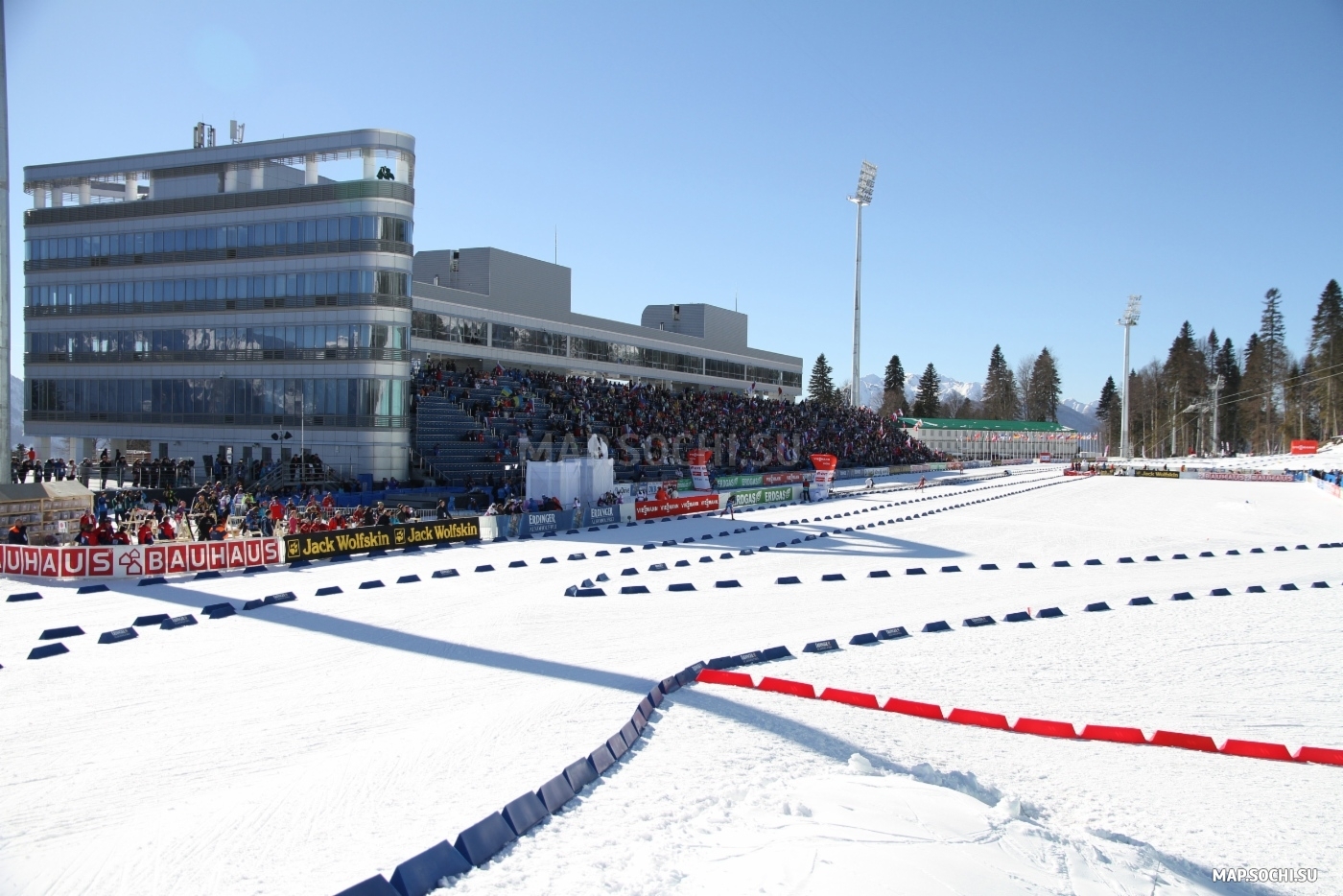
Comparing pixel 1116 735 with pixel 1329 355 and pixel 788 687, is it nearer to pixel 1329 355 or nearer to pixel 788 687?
pixel 788 687

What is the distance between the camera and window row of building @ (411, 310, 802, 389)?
48.1 metres

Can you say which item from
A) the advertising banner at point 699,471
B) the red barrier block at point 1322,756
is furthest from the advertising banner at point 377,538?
the red barrier block at point 1322,756

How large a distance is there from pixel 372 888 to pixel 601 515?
2695 cm

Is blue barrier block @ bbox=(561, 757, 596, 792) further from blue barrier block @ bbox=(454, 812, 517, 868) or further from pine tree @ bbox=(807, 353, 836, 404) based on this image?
pine tree @ bbox=(807, 353, 836, 404)

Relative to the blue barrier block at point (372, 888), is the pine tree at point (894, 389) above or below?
above

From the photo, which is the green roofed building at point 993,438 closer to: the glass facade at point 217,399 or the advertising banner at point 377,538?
the glass facade at point 217,399

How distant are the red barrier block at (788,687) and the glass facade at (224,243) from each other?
33.4m

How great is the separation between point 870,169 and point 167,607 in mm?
73110

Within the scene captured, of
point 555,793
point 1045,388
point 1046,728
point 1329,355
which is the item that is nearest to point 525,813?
point 555,793

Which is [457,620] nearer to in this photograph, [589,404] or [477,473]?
[477,473]

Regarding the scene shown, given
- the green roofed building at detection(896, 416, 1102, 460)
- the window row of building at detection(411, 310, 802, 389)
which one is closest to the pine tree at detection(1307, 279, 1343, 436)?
the green roofed building at detection(896, 416, 1102, 460)

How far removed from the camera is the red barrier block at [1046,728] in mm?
10070

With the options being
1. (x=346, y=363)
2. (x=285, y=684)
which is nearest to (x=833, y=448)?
(x=346, y=363)

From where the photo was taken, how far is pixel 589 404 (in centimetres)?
4891
